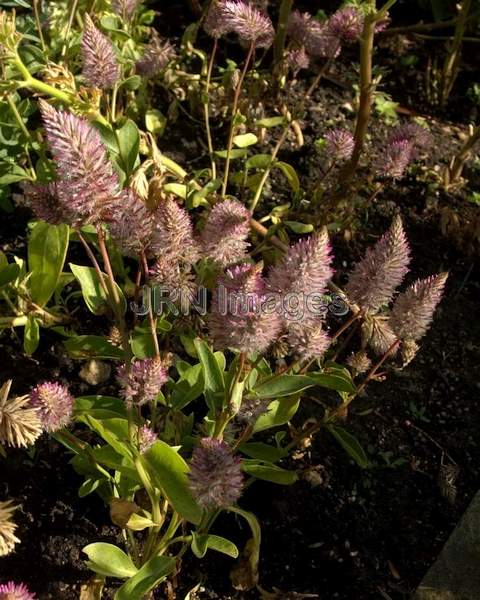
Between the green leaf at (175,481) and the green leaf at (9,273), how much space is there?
685mm

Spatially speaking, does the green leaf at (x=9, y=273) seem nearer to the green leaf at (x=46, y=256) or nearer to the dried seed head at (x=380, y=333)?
the green leaf at (x=46, y=256)

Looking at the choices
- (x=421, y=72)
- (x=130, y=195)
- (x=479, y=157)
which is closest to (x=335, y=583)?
(x=130, y=195)

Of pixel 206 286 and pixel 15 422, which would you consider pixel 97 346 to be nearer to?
pixel 206 286

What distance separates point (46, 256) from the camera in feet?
6.73

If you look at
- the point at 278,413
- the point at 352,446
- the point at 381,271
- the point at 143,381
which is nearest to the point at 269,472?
the point at 278,413

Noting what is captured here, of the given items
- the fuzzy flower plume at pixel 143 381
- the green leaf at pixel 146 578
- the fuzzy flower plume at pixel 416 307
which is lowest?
the green leaf at pixel 146 578

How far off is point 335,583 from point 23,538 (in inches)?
32.5

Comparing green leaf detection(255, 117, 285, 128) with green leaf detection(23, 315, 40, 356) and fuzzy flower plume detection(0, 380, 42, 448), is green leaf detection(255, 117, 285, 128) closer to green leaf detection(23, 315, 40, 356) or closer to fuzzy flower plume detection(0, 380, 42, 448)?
green leaf detection(23, 315, 40, 356)

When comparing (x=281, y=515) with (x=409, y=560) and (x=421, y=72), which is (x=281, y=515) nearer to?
(x=409, y=560)

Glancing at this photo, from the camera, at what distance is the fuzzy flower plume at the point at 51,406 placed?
1.52 metres

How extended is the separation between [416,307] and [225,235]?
0.42m

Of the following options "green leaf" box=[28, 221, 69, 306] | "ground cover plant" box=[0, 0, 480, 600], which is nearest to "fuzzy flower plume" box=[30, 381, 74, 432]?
"ground cover plant" box=[0, 0, 480, 600]

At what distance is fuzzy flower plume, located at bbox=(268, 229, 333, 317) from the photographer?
4.46 feet

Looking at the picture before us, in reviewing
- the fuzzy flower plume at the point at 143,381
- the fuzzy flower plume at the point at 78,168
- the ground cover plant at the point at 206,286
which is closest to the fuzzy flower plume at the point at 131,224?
the ground cover plant at the point at 206,286
